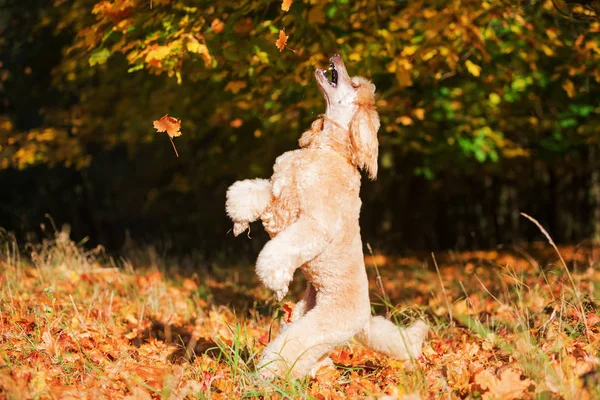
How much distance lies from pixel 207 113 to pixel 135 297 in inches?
167

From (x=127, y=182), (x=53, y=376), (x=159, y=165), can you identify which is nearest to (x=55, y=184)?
(x=159, y=165)

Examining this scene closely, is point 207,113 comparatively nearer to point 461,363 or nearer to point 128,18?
point 128,18

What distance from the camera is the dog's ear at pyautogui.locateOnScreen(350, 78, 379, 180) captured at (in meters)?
2.94

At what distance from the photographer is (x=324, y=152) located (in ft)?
9.78

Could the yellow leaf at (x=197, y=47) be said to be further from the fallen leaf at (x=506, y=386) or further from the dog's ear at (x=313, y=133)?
the fallen leaf at (x=506, y=386)

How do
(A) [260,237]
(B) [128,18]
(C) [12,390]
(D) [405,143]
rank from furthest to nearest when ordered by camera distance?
1. (A) [260,237]
2. (D) [405,143]
3. (B) [128,18]
4. (C) [12,390]

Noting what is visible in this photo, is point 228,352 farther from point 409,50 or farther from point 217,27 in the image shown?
point 409,50

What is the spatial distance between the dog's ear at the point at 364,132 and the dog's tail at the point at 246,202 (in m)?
0.51

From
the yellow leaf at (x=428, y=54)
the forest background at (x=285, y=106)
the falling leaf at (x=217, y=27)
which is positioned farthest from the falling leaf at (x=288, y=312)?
the yellow leaf at (x=428, y=54)

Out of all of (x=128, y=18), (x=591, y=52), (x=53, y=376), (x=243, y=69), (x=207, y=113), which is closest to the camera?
(x=53, y=376)

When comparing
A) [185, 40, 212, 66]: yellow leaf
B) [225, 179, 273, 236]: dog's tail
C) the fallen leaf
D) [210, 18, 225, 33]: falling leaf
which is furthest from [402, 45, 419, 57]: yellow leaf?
the fallen leaf

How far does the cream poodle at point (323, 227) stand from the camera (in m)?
2.68

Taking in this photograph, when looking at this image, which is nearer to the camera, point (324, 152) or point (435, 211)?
point (324, 152)

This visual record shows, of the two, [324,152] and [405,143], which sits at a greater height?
[324,152]
